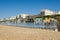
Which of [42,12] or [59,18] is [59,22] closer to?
[59,18]

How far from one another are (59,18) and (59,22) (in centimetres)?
39

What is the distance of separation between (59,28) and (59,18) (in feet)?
3.25

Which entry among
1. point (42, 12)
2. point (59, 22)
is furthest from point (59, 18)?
point (42, 12)

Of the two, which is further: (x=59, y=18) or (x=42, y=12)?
(x=42, y=12)

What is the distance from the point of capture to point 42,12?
97.9m

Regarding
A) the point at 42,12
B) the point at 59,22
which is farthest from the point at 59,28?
the point at 42,12

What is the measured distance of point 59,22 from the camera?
1644 cm

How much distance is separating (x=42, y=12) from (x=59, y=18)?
268ft

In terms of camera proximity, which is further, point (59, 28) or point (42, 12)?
point (42, 12)

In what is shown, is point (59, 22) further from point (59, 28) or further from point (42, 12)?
point (42, 12)

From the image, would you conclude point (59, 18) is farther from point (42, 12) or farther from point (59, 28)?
point (42, 12)

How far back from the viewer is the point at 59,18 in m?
16.3

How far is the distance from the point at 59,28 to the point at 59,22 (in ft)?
1.97
